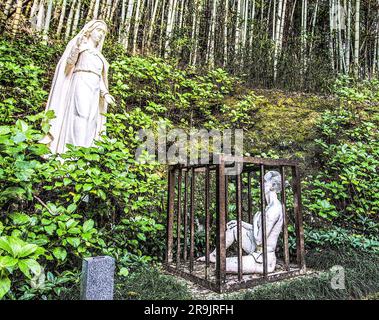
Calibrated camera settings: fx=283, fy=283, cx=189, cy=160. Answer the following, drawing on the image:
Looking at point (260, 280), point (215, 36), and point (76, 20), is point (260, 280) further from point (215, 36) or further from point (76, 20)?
point (215, 36)

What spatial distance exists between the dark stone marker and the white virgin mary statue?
6.94ft

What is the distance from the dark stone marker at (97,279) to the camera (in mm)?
1554

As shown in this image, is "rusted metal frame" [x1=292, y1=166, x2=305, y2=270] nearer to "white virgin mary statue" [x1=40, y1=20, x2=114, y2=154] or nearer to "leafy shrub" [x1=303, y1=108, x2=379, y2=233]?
"leafy shrub" [x1=303, y1=108, x2=379, y2=233]

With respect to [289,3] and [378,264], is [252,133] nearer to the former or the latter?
[378,264]

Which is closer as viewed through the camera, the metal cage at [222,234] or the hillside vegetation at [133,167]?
the hillside vegetation at [133,167]

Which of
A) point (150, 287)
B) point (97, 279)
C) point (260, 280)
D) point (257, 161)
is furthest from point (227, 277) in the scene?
point (97, 279)

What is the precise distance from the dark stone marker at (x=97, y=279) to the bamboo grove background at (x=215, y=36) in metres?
5.89

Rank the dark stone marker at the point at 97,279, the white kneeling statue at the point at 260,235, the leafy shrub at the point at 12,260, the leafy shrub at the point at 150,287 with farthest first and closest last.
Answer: the white kneeling statue at the point at 260,235
the leafy shrub at the point at 150,287
the dark stone marker at the point at 97,279
the leafy shrub at the point at 12,260

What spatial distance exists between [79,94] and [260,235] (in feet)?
8.77

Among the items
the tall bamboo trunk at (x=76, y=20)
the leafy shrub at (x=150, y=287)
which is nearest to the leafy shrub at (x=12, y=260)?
the leafy shrub at (x=150, y=287)

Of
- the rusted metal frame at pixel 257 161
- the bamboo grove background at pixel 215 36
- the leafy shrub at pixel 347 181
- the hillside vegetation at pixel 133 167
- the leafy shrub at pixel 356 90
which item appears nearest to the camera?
the hillside vegetation at pixel 133 167

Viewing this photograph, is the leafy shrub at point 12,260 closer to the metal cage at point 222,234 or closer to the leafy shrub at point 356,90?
the metal cage at point 222,234
